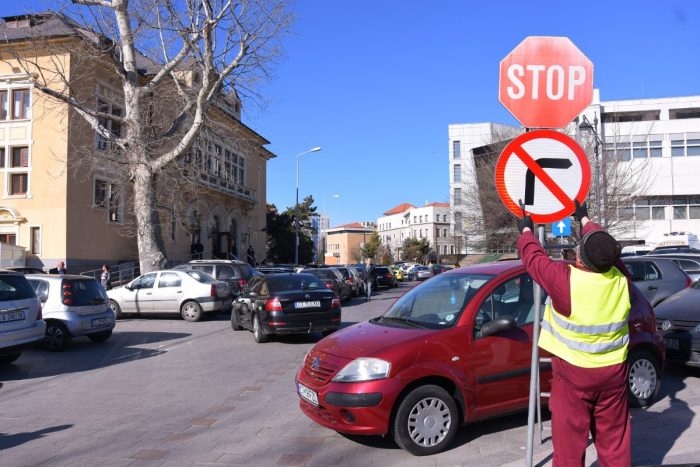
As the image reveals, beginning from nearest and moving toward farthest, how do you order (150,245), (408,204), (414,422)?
(414,422)
(150,245)
(408,204)

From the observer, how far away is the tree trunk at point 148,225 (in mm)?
22906

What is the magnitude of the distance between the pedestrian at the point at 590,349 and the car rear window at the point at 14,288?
8.83m

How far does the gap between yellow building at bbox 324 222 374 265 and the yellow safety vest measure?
126 m

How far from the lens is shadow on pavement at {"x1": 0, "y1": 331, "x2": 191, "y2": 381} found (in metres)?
9.79

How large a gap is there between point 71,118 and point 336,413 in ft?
89.6

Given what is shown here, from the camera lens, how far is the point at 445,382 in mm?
5098

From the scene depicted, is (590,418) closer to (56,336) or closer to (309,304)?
(309,304)

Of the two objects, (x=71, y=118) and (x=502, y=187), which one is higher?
(x=71, y=118)

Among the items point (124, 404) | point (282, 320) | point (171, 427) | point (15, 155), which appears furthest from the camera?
point (15, 155)

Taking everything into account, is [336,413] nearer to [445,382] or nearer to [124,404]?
[445,382]

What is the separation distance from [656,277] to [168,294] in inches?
519

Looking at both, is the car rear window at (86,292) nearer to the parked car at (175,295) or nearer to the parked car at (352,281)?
the parked car at (175,295)

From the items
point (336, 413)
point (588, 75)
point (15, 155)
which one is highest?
point (15, 155)

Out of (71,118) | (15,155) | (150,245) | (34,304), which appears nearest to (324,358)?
(34,304)
